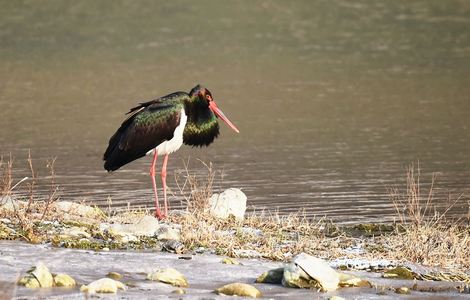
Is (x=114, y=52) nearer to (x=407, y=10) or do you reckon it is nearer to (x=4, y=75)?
(x=4, y=75)

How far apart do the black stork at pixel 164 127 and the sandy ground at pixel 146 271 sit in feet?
9.07

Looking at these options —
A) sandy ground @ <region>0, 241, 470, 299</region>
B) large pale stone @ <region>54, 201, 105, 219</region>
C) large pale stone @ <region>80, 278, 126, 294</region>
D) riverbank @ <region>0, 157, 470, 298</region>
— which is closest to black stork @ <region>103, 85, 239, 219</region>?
large pale stone @ <region>54, 201, 105, 219</region>

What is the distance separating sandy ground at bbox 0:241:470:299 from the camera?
836 cm

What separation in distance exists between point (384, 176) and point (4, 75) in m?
16.8

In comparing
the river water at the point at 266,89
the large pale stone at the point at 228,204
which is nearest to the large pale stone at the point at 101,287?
the large pale stone at the point at 228,204

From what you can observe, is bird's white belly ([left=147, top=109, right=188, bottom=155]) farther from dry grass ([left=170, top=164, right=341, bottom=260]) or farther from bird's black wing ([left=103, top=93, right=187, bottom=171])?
dry grass ([left=170, top=164, right=341, bottom=260])

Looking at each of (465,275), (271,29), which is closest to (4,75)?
(271,29)

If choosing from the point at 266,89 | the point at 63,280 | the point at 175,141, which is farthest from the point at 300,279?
the point at 266,89

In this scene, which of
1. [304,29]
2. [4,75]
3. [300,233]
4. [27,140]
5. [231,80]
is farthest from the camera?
[304,29]

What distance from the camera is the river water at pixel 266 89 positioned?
16.7m

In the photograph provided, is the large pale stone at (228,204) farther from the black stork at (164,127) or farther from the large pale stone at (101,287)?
the large pale stone at (101,287)

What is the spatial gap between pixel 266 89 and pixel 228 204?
1589 cm

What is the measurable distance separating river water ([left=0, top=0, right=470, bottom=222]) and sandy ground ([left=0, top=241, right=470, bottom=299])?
155 inches

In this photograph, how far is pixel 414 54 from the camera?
33.3 m
